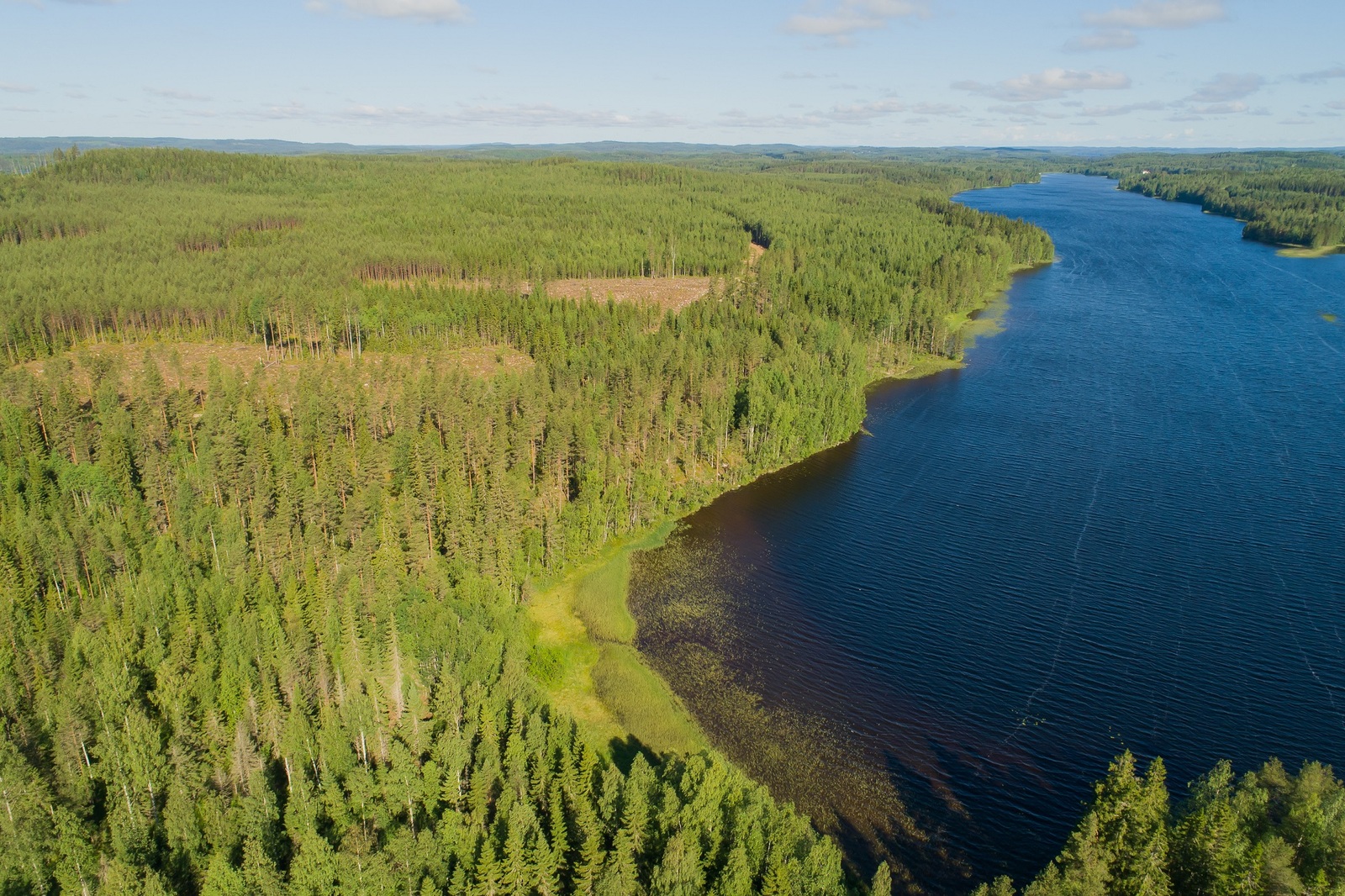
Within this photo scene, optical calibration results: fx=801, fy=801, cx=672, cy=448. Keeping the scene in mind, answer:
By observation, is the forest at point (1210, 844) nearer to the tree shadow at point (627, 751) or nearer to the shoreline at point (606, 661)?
the tree shadow at point (627, 751)

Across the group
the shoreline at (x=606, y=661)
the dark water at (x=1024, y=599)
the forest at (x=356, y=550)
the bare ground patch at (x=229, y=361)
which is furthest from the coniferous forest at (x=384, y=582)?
the dark water at (x=1024, y=599)

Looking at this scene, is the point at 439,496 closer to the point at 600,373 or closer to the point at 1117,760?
the point at 600,373

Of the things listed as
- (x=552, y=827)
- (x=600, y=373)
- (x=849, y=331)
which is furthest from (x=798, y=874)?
(x=849, y=331)

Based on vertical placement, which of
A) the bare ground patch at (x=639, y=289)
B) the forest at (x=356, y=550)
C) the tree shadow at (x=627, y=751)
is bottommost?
the tree shadow at (x=627, y=751)

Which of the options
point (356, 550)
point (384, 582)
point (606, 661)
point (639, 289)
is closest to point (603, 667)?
point (606, 661)

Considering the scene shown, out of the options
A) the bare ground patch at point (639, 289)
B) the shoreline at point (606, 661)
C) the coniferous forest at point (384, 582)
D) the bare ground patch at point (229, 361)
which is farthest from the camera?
the bare ground patch at point (639, 289)

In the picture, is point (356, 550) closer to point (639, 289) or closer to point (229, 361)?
point (229, 361)
